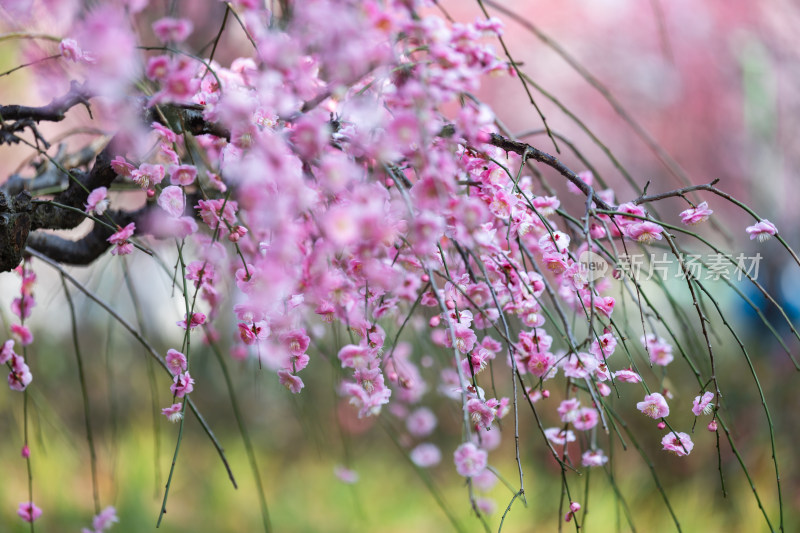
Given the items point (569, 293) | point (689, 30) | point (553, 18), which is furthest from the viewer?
point (553, 18)

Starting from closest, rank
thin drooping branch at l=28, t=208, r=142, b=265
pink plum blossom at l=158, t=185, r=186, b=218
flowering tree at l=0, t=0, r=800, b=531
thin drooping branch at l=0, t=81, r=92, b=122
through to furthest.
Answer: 1. flowering tree at l=0, t=0, r=800, b=531
2. pink plum blossom at l=158, t=185, r=186, b=218
3. thin drooping branch at l=0, t=81, r=92, b=122
4. thin drooping branch at l=28, t=208, r=142, b=265

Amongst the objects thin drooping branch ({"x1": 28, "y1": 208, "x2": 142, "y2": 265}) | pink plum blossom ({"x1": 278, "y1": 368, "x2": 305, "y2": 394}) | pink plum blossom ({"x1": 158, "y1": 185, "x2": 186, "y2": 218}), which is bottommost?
pink plum blossom ({"x1": 278, "y1": 368, "x2": 305, "y2": 394})

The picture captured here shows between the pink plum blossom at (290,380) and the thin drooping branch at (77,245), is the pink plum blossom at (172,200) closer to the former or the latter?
the pink plum blossom at (290,380)

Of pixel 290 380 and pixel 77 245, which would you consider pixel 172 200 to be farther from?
pixel 77 245

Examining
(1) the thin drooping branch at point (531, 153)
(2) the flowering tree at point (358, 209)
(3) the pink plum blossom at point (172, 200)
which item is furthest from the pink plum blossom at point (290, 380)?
(1) the thin drooping branch at point (531, 153)

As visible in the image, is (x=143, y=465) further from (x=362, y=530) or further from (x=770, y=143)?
(x=770, y=143)

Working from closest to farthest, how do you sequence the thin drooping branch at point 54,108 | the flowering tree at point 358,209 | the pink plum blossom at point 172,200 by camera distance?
the flowering tree at point 358,209, the pink plum blossom at point 172,200, the thin drooping branch at point 54,108

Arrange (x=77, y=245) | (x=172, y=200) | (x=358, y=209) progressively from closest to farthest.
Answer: (x=358, y=209) < (x=172, y=200) < (x=77, y=245)

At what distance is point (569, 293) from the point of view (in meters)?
0.92

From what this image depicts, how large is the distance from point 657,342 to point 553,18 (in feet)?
16.5

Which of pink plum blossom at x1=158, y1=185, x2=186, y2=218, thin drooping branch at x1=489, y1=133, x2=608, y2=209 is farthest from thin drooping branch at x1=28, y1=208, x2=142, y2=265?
thin drooping branch at x1=489, y1=133, x2=608, y2=209

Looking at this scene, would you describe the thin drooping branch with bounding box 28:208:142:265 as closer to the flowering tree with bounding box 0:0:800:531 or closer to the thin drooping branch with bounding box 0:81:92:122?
the flowering tree with bounding box 0:0:800:531

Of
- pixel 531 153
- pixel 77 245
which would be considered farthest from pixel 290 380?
pixel 77 245

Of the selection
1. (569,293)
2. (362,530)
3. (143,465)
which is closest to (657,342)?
(569,293)
